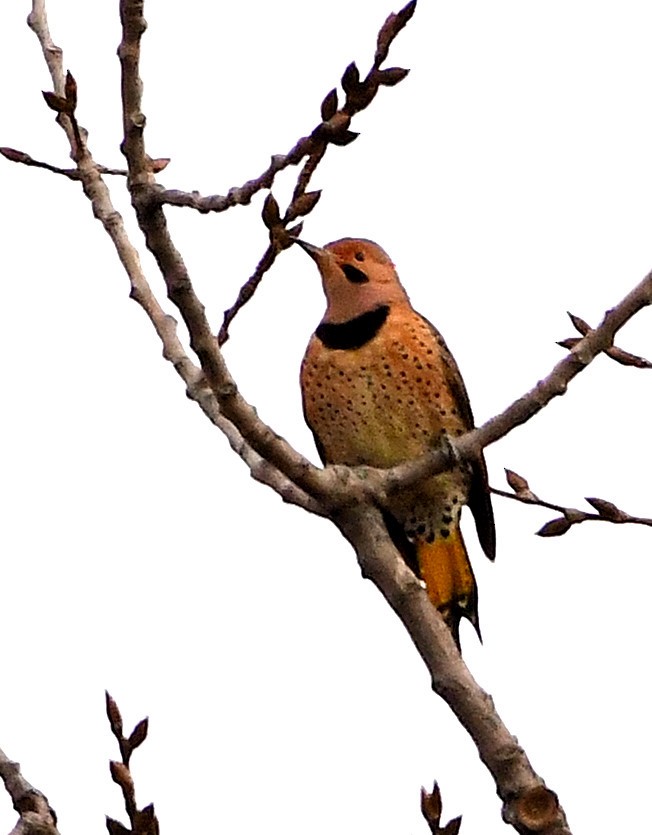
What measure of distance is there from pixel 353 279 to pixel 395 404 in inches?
25.0

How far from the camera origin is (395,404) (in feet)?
19.3

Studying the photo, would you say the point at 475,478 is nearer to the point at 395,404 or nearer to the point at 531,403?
the point at 395,404

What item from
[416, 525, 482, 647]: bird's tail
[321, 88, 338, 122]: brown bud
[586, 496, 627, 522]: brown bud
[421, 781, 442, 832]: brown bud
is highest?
[416, 525, 482, 647]: bird's tail

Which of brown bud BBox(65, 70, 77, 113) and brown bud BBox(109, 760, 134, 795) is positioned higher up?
brown bud BBox(65, 70, 77, 113)

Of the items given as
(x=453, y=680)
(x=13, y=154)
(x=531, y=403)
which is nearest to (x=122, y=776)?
(x=453, y=680)

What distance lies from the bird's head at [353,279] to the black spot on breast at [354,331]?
0.9 inches

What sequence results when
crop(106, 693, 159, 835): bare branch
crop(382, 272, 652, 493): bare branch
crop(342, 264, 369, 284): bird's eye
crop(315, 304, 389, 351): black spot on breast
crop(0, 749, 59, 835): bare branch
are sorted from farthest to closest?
crop(342, 264, 369, 284): bird's eye < crop(315, 304, 389, 351): black spot on breast < crop(382, 272, 652, 493): bare branch < crop(106, 693, 159, 835): bare branch < crop(0, 749, 59, 835): bare branch

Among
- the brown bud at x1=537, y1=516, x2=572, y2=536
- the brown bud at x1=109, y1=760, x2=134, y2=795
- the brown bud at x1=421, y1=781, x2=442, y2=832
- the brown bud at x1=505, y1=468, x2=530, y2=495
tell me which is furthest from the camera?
the brown bud at x1=505, y1=468, x2=530, y2=495

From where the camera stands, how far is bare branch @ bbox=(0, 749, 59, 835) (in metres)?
2.55

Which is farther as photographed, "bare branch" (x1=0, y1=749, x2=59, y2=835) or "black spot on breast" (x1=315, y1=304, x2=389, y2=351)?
"black spot on breast" (x1=315, y1=304, x2=389, y2=351)

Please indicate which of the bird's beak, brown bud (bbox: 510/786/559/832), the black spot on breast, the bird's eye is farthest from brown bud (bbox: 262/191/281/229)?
the bird's eye

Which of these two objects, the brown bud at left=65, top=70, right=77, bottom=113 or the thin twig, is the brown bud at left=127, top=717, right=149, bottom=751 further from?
the brown bud at left=65, top=70, right=77, bottom=113

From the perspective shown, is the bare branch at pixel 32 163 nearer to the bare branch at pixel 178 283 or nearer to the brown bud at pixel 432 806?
the bare branch at pixel 178 283

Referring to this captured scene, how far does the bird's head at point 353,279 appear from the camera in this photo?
241 inches
